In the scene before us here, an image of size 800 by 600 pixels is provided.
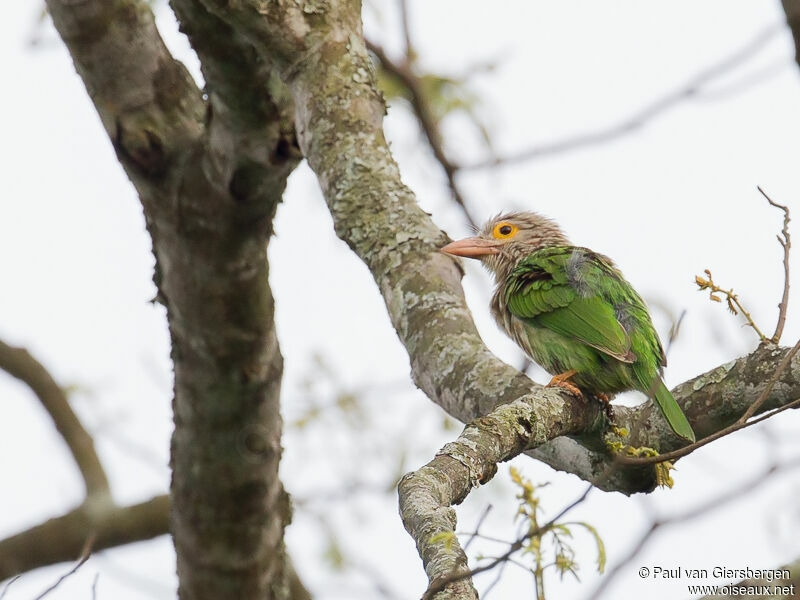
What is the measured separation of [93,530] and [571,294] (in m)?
2.38

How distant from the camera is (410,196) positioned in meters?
3.36

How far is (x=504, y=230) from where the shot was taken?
522 cm

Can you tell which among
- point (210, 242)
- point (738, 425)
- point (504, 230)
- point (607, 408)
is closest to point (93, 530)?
point (210, 242)

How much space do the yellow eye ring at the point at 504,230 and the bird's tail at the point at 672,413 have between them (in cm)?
250

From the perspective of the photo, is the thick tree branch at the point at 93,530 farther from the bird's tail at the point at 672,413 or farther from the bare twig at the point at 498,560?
the bare twig at the point at 498,560

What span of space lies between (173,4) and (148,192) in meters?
0.52

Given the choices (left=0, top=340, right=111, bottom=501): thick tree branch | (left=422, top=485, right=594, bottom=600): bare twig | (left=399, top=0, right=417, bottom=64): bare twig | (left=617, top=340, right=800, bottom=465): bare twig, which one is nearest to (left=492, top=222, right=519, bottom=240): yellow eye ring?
(left=399, top=0, right=417, bottom=64): bare twig

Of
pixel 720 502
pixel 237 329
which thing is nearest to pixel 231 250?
pixel 237 329

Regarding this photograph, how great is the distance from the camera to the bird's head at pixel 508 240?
497 centimetres

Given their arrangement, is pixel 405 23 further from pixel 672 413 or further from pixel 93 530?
pixel 93 530

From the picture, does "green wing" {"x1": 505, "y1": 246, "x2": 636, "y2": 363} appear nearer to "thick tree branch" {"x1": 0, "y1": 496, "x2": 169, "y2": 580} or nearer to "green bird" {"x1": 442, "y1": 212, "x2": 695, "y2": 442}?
"green bird" {"x1": 442, "y1": 212, "x2": 695, "y2": 442}

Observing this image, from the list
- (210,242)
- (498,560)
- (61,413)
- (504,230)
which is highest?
(504,230)

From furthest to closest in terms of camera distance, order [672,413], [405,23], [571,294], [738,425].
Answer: [571,294] < [405,23] < [672,413] < [738,425]

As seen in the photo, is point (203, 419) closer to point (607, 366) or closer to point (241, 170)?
point (241, 170)
